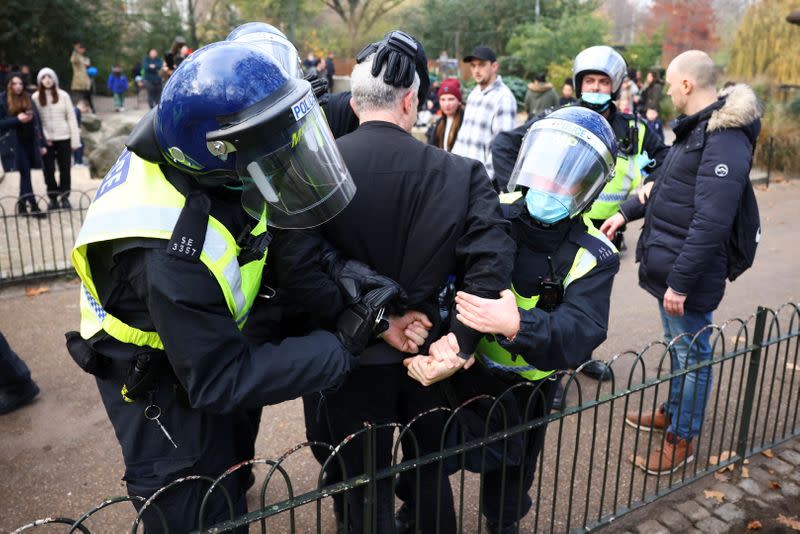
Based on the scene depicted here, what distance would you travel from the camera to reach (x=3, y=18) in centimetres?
1894

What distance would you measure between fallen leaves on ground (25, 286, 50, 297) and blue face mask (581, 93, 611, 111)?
5.01m

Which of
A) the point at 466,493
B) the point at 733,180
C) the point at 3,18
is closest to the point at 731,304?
the point at 733,180

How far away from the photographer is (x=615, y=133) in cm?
433

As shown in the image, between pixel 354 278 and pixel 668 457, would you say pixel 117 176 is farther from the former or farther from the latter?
pixel 668 457

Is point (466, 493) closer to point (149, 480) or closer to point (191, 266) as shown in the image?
point (149, 480)

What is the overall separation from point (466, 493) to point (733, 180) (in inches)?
78.8

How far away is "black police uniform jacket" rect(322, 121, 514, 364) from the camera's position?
2.31 meters

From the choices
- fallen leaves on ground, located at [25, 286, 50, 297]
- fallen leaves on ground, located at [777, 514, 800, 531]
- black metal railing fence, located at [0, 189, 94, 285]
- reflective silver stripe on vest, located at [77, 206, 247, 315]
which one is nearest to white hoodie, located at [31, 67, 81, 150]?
black metal railing fence, located at [0, 189, 94, 285]

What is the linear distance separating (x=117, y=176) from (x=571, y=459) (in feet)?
9.36

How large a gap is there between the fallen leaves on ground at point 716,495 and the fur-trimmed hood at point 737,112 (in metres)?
1.81

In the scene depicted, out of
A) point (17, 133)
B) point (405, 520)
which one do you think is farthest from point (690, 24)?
point (405, 520)

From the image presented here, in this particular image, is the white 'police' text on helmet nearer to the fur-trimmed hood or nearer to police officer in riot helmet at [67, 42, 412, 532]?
the fur-trimmed hood

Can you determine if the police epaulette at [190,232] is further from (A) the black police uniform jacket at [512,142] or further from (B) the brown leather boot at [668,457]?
(B) the brown leather boot at [668,457]

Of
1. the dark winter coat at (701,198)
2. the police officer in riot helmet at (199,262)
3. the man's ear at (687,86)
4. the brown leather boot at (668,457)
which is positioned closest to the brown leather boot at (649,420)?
the brown leather boot at (668,457)
